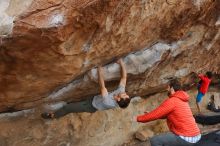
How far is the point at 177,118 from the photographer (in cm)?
630

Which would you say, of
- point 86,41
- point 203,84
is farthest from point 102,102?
point 203,84

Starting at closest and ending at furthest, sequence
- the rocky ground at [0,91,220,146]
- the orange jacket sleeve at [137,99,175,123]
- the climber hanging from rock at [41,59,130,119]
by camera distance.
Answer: the orange jacket sleeve at [137,99,175,123], the climber hanging from rock at [41,59,130,119], the rocky ground at [0,91,220,146]

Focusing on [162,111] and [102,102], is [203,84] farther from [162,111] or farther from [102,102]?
[162,111]

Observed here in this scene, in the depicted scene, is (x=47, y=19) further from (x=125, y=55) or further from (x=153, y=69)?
(x=153, y=69)

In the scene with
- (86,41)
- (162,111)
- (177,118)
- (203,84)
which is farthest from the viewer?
(203,84)

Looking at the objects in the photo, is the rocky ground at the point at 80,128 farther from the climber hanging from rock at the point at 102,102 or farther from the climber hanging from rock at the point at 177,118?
the climber hanging from rock at the point at 177,118

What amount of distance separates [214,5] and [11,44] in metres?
4.44

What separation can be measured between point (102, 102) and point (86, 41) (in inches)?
54.3

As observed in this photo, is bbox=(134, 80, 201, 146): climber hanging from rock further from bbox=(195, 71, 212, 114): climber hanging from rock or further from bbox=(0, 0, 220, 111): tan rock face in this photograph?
bbox=(195, 71, 212, 114): climber hanging from rock

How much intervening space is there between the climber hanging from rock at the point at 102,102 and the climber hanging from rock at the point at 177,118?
93 cm

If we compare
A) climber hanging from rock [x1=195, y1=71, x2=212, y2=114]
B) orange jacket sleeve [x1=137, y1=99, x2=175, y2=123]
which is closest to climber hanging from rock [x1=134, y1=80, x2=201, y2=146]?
orange jacket sleeve [x1=137, y1=99, x2=175, y2=123]

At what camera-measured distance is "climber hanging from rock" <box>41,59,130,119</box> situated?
23.8 feet

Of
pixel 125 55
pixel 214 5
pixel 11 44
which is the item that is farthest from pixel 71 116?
pixel 214 5

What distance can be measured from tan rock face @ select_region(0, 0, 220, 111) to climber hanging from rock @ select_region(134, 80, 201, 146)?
4.86ft
